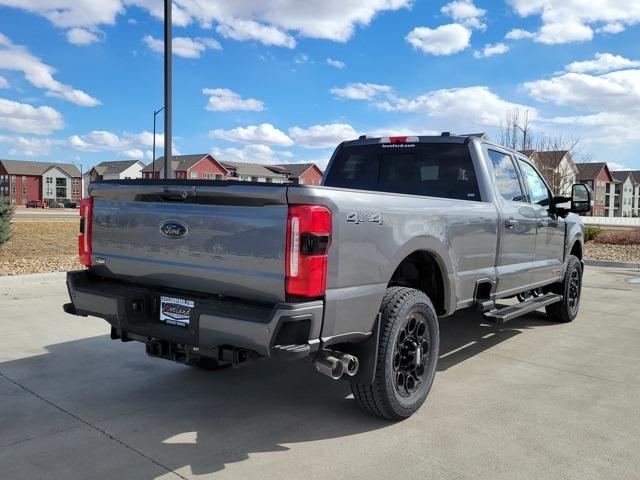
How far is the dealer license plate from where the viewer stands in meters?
3.57

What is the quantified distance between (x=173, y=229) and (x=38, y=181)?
123m

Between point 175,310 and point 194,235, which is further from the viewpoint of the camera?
point 175,310

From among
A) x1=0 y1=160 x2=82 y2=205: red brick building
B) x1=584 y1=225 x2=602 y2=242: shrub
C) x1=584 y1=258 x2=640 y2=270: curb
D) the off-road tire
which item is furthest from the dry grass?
x1=0 y1=160 x2=82 y2=205: red brick building

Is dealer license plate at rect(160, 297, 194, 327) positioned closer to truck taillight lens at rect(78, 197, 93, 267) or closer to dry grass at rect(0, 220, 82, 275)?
truck taillight lens at rect(78, 197, 93, 267)

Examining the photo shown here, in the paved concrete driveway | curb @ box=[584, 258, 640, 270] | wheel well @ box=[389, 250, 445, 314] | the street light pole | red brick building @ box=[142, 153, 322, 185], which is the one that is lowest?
the paved concrete driveway

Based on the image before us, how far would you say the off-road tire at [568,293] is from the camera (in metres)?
7.30

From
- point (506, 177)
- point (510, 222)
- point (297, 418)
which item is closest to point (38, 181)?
point (506, 177)

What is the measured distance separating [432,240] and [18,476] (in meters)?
2.87

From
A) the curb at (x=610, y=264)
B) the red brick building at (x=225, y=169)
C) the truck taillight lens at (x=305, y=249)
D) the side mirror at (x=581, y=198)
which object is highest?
Result: the red brick building at (x=225, y=169)

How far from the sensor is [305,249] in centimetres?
314

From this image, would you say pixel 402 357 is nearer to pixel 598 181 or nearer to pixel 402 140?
pixel 402 140

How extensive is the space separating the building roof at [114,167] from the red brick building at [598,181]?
77.4 meters

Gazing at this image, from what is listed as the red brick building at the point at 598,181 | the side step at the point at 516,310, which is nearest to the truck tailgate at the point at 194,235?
the side step at the point at 516,310

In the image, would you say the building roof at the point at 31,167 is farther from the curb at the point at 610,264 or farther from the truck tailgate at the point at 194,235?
the truck tailgate at the point at 194,235
